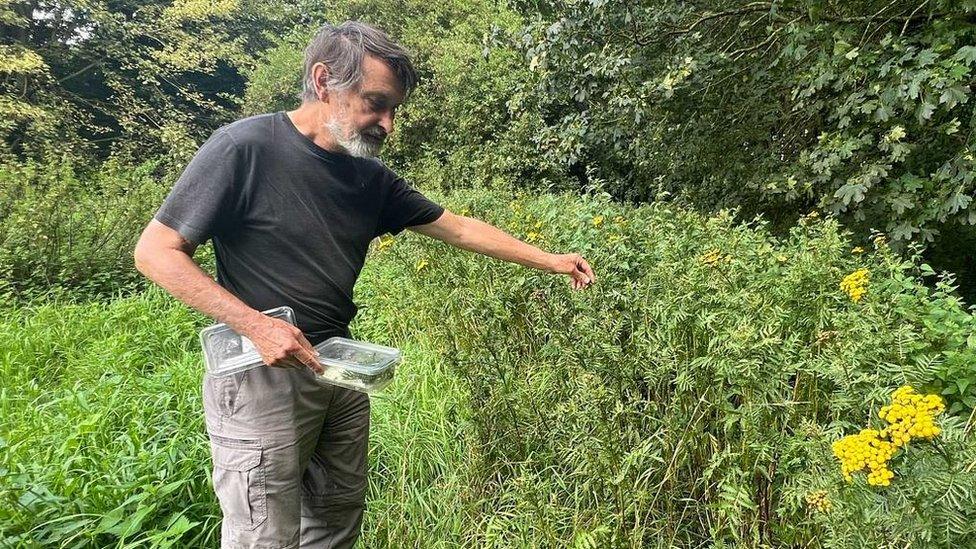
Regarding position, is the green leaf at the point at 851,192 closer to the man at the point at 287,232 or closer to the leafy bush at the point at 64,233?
the man at the point at 287,232

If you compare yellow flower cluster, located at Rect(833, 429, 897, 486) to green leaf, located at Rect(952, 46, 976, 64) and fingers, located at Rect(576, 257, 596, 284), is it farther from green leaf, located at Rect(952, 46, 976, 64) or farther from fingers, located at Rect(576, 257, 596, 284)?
green leaf, located at Rect(952, 46, 976, 64)

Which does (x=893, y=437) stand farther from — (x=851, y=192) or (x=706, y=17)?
(x=706, y=17)

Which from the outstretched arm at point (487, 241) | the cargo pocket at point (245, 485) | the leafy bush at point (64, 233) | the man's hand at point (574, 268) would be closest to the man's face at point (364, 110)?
the outstretched arm at point (487, 241)

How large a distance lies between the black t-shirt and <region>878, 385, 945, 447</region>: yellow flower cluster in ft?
4.64

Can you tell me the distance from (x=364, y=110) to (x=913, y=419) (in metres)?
1.47

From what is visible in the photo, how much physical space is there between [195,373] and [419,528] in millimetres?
1684

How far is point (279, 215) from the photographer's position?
1637 millimetres

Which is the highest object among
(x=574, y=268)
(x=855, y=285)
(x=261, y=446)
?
(x=855, y=285)

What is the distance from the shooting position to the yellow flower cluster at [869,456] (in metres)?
1.04

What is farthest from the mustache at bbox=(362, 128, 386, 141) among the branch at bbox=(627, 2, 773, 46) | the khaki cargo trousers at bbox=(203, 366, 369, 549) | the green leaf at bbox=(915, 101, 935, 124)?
the branch at bbox=(627, 2, 773, 46)

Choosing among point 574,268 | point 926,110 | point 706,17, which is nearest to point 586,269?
point 574,268

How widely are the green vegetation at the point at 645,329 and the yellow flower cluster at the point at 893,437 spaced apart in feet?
0.04

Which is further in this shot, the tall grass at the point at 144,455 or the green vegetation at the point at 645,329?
the tall grass at the point at 144,455

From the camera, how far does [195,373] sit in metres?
3.19
